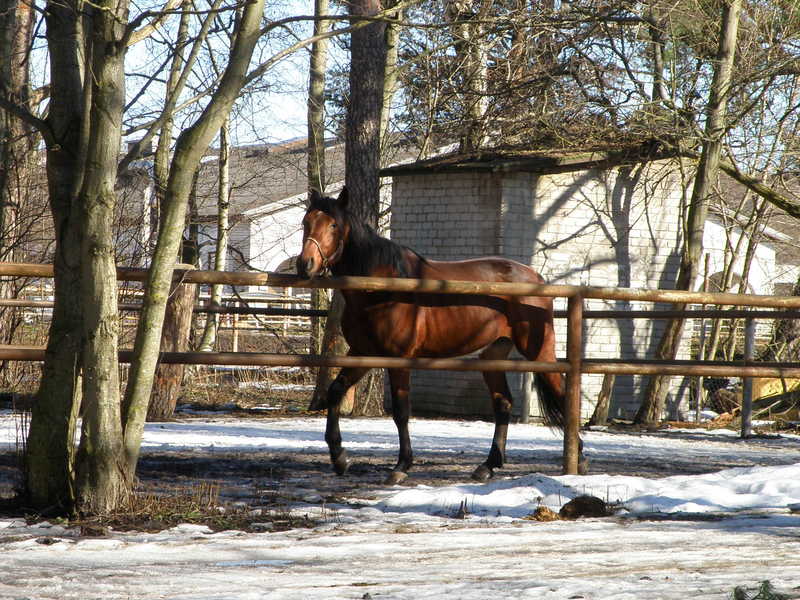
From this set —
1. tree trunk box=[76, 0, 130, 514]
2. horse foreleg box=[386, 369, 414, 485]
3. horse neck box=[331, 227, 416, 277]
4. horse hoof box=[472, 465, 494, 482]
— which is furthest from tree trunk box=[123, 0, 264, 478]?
horse hoof box=[472, 465, 494, 482]

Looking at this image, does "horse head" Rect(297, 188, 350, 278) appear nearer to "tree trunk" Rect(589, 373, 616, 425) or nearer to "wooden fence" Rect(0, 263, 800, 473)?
"wooden fence" Rect(0, 263, 800, 473)

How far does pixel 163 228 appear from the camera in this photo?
593cm

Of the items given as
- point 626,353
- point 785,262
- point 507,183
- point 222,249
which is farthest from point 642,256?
point 785,262

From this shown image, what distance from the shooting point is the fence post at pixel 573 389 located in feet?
24.2

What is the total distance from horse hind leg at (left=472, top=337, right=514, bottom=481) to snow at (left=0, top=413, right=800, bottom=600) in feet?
1.45

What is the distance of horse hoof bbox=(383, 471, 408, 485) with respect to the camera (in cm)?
720

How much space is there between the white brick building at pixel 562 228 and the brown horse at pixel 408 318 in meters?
6.77

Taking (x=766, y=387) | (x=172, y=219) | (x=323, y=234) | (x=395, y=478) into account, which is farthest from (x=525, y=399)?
(x=172, y=219)

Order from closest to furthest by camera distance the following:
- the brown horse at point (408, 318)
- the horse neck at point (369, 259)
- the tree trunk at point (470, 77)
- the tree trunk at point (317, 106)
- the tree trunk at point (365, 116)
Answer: the brown horse at point (408, 318)
the horse neck at point (369, 259)
the tree trunk at point (365, 116)
the tree trunk at point (470, 77)
the tree trunk at point (317, 106)

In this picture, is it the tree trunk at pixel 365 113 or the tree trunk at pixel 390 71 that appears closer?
the tree trunk at pixel 365 113

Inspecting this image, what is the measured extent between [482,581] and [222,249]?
18.2 metres

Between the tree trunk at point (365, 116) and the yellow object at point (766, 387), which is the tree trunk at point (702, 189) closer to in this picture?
the yellow object at point (766, 387)

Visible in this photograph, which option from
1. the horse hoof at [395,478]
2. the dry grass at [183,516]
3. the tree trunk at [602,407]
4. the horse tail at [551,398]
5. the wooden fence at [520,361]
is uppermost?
the wooden fence at [520,361]

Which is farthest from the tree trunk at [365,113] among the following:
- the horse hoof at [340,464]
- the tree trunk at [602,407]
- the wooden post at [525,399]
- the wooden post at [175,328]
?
the horse hoof at [340,464]
